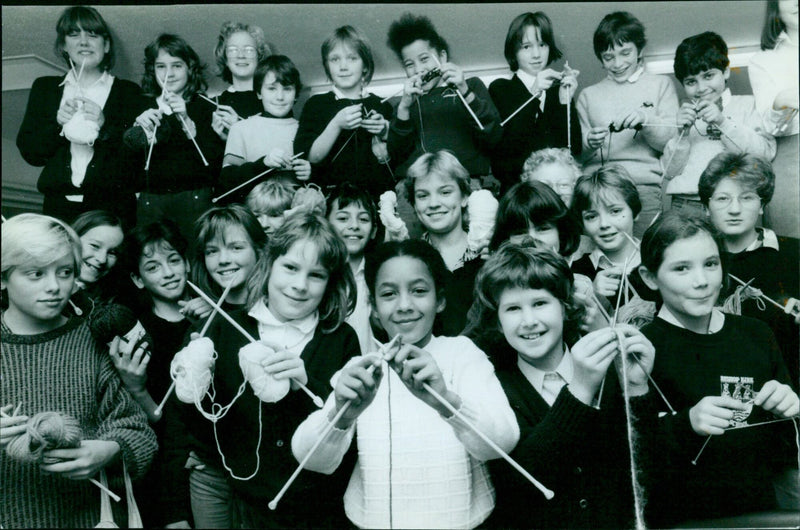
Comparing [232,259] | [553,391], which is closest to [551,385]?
[553,391]

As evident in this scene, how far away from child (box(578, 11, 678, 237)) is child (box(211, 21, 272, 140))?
74 cm

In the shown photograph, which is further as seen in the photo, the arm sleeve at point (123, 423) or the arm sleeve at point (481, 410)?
the arm sleeve at point (123, 423)

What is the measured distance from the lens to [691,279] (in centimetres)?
154

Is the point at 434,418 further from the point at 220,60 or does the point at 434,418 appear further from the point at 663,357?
the point at 220,60

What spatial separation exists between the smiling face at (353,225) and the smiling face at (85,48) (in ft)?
1.97

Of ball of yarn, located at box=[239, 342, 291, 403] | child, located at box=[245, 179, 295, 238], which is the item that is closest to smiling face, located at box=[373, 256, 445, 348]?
ball of yarn, located at box=[239, 342, 291, 403]

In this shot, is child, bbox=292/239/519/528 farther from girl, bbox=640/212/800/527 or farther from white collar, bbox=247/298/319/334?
girl, bbox=640/212/800/527

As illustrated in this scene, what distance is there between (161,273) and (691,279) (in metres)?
1.07

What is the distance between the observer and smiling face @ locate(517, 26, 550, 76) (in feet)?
5.83

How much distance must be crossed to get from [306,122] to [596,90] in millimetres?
666

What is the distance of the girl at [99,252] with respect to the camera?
1.59 meters

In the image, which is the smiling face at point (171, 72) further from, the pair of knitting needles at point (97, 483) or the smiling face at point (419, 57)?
the pair of knitting needles at point (97, 483)

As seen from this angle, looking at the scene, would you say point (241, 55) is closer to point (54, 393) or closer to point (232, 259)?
point (232, 259)

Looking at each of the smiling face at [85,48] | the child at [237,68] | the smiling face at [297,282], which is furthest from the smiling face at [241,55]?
the smiling face at [297,282]
